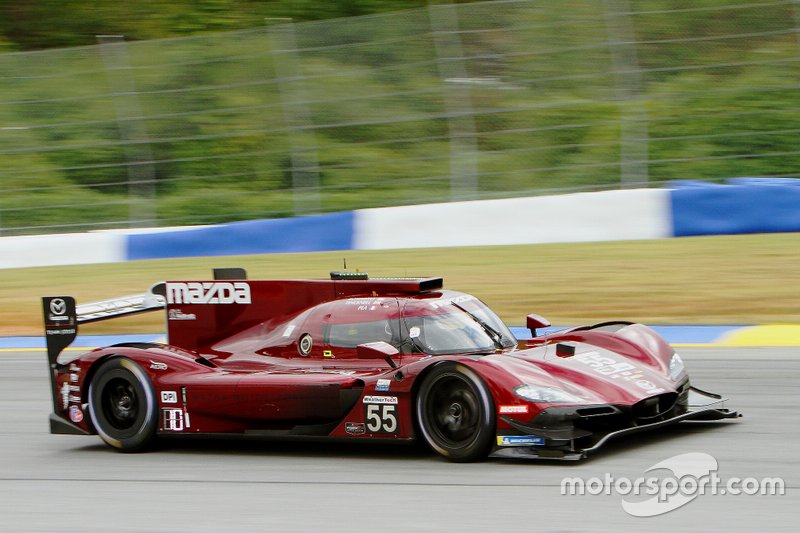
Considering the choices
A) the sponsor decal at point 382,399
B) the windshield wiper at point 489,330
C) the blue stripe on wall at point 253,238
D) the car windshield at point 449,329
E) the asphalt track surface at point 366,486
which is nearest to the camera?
the asphalt track surface at point 366,486

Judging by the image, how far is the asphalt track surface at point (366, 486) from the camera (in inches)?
206

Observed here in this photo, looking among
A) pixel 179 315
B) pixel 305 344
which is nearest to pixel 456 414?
pixel 305 344

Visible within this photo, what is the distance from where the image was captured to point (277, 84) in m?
16.3

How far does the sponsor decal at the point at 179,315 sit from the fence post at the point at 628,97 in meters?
7.99

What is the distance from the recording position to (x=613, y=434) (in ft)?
20.3

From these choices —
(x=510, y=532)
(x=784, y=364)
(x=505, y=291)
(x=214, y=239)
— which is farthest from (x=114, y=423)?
(x=214, y=239)

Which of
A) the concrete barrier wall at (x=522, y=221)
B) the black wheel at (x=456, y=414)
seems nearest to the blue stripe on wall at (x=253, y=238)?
the concrete barrier wall at (x=522, y=221)

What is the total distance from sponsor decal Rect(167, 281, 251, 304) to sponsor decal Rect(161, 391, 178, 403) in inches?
32.8

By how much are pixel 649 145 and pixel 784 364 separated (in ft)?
19.1

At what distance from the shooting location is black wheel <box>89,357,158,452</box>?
292 inches

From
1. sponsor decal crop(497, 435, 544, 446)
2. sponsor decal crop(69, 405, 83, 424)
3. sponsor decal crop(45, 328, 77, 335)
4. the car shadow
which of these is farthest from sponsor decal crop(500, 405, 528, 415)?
sponsor decal crop(45, 328, 77, 335)

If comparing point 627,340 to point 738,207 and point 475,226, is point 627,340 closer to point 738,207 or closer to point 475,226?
point 738,207

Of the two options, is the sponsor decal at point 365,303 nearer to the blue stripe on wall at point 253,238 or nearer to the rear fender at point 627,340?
the rear fender at point 627,340

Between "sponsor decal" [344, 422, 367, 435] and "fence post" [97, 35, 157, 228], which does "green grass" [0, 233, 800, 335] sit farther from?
"sponsor decal" [344, 422, 367, 435]
